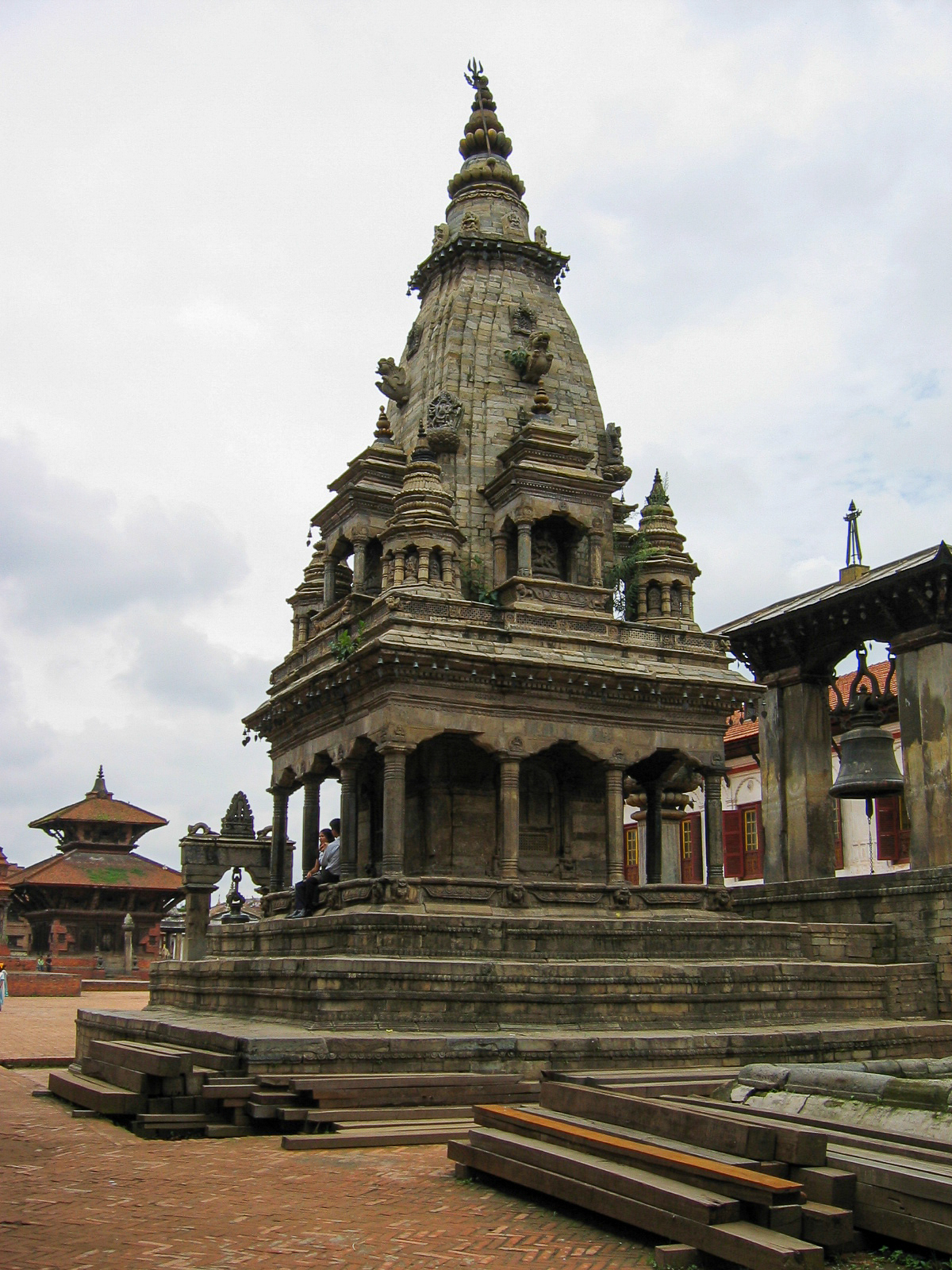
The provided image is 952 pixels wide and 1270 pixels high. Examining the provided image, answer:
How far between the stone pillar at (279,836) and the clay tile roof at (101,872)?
35.6 m

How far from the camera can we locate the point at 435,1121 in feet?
40.7

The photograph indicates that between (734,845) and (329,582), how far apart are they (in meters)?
21.8

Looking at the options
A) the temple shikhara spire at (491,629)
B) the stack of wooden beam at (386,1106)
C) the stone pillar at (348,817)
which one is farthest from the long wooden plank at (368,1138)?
the stone pillar at (348,817)

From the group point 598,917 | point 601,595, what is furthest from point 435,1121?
point 601,595

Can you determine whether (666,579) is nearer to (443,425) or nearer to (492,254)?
(443,425)

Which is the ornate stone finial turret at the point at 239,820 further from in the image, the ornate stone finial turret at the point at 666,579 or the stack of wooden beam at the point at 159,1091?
the stack of wooden beam at the point at 159,1091

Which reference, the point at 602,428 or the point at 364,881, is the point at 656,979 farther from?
the point at 602,428

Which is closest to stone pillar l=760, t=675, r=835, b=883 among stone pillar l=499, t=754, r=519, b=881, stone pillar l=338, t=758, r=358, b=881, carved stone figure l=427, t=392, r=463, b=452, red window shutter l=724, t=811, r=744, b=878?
stone pillar l=499, t=754, r=519, b=881

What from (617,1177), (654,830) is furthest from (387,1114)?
(654,830)

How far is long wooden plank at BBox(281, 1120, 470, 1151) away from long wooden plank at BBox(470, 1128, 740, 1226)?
1719 mm

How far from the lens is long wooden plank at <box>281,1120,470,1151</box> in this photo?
1145cm

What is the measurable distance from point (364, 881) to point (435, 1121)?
9029 mm

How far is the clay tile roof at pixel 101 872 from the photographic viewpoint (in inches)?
2441

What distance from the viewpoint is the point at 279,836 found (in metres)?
28.3
